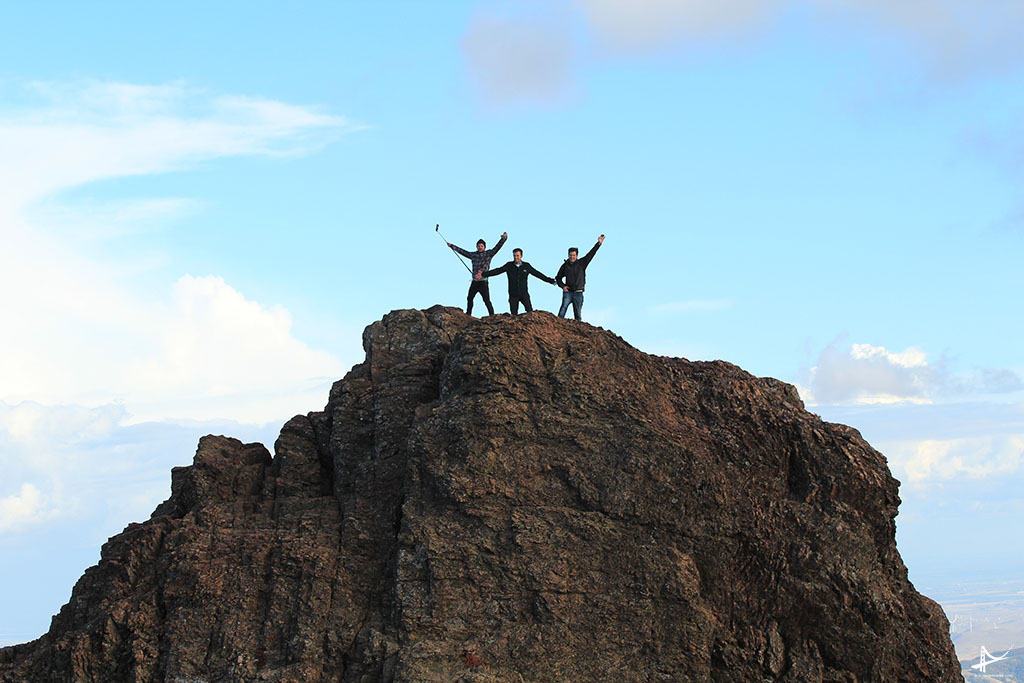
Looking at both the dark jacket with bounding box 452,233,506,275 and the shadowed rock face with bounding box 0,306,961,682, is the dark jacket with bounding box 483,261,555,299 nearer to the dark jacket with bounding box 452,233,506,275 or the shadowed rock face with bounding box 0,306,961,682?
the dark jacket with bounding box 452,233,506,275

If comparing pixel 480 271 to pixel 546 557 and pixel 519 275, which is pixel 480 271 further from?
pixel 546 557

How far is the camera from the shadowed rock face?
2506 cm

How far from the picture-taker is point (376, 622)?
2545 centimetres

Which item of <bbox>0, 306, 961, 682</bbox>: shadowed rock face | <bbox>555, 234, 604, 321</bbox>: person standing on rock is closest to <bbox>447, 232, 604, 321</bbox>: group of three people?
<bbox>555, 234, 604, 321</bbox>: person standing on rock

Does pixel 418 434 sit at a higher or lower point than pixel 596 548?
higher

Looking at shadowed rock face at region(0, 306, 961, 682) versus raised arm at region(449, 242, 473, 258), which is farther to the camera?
raised arm at region(449, 242, 473, 258)

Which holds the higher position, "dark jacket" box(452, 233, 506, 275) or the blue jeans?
"dark jacket" box(452, 233, 506, 275)

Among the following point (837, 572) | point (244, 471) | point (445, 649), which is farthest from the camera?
point (244, 471)

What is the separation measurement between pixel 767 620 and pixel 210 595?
1323cm

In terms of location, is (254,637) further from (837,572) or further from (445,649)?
(837,572)

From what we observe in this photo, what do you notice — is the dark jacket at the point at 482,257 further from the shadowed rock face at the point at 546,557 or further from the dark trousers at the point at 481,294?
the shadowed rock face at the point at 546,557

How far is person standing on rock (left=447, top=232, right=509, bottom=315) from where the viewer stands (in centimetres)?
3431

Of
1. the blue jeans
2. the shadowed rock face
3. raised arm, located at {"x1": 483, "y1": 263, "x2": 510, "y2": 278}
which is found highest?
raised arm, located at {"x1": 483, "y1": 263, "x2": 510, "y2": 278}

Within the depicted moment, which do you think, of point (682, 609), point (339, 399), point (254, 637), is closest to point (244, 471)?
point (339, 399)
